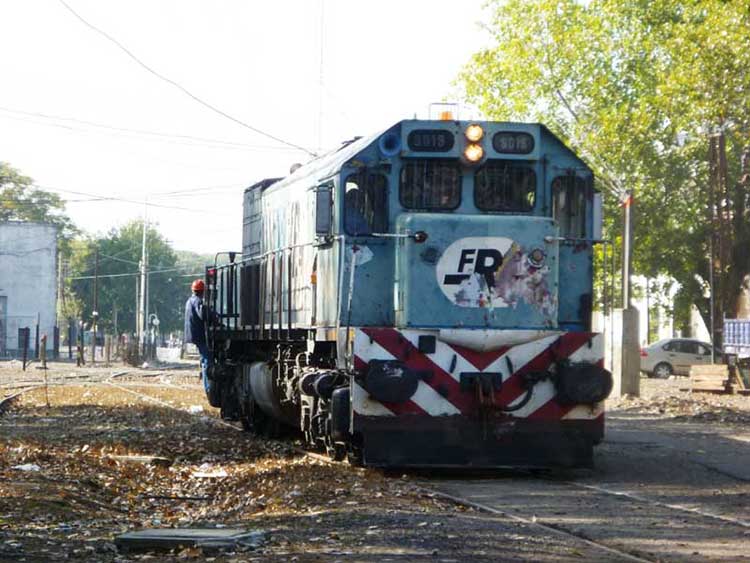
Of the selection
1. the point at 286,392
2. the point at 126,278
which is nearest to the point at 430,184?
the point at 286,392

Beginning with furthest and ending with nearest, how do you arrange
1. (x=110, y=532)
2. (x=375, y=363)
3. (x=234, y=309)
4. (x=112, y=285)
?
(x=112, y=285)
(x=234, y=309)
(x=375, y=363)
(x=110, y=532)

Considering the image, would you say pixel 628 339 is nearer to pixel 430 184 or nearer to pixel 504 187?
pixel 504 187

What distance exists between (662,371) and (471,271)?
34421mm

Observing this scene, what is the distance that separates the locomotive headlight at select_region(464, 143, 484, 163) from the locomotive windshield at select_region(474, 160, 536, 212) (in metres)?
0.20

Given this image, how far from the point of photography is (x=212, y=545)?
24.9ft

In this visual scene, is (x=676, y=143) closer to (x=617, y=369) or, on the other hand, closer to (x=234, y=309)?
(x=617, y=369)

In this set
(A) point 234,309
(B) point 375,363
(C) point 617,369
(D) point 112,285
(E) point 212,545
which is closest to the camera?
(E) point 212,545

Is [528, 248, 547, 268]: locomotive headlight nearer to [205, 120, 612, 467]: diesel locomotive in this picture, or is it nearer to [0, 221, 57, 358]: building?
[205, 120, 612, 467]: diesel locomotive

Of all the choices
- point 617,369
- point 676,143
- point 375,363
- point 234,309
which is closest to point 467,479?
point 375,363

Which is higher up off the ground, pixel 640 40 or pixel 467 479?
pixel 640 40

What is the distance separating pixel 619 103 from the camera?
46219 mm

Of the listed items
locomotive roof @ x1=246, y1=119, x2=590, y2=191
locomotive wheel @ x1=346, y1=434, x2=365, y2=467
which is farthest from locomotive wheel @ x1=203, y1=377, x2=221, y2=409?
locomotive wheel @ x1=346, y1=434, x2=365, y2=467

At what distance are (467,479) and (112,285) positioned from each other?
95467 mm

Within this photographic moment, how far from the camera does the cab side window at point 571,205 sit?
12484 millimetres
